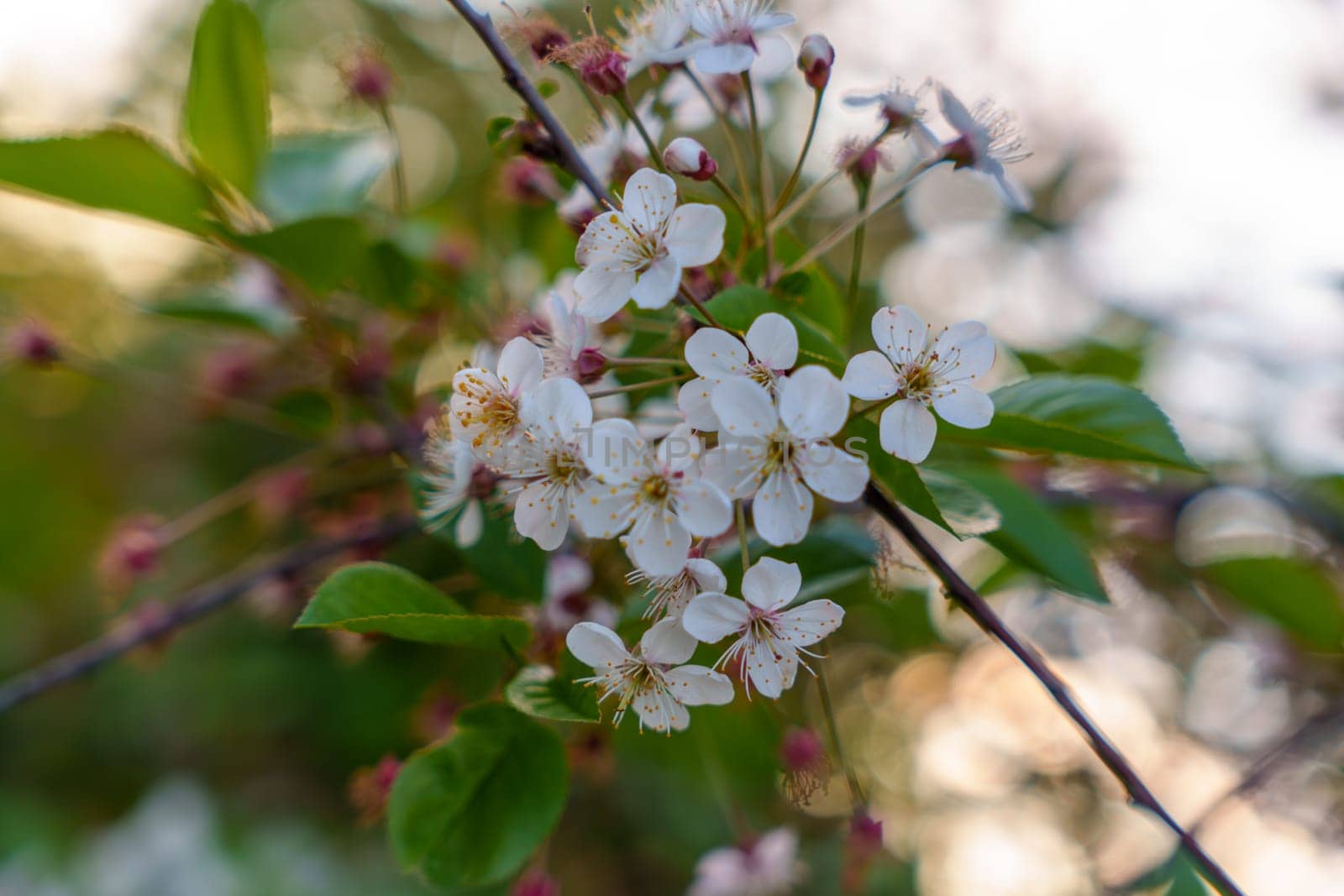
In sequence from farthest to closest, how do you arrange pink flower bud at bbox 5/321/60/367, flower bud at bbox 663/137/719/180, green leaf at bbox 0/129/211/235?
pink flower bud at bbox 5/321/60/367 → green leaf at bbox 0/129/211/235 → flower bud at bbox 663/137/719/180

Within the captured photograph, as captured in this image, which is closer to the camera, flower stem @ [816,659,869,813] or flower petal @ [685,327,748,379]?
flower petal @ [685,327,748,379]

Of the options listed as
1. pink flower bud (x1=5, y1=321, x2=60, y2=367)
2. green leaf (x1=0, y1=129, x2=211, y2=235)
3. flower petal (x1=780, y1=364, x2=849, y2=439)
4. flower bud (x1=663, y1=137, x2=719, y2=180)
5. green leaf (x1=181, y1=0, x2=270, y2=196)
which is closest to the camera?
flower petal (x1=780, y1=364, x2=849, y2=439)

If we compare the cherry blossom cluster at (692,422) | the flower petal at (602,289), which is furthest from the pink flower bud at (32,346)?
the flower petal at (602,289)

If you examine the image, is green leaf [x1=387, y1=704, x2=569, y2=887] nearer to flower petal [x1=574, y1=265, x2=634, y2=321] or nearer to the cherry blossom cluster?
the cherry blossom cluster

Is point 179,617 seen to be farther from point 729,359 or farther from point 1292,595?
point 1292,595

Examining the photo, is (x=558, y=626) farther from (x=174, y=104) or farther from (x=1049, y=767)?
(x=174, y=104)

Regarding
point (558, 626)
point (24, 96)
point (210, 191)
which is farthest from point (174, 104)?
point (558, 626)

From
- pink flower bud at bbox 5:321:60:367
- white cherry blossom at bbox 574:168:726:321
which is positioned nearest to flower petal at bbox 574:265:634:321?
white cherry blossom at bbox 574:168:726:321

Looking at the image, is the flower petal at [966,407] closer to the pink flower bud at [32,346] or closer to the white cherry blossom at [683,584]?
the white cherry blossom at [683,584]

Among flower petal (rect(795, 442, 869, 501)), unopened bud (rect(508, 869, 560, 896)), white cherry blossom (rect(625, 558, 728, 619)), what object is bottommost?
unopened bud (rect(508, 869, 560, 896))
